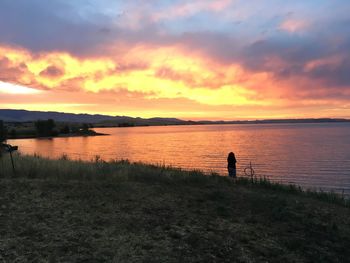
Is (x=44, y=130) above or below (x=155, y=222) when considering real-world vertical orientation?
below

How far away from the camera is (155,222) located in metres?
8.03

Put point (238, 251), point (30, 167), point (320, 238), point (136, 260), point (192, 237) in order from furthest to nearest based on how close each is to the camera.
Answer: point (30, 167)
point (320, 238)
point (192, 237)
point (238, 251)
point (136, 260)

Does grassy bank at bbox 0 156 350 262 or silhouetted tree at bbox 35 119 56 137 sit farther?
silhouetted tree at bbox 35 119 56 137

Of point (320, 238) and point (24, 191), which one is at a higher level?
point (24, 191)

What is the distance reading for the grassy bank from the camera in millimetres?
6461

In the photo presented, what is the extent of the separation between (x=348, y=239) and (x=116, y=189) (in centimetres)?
600

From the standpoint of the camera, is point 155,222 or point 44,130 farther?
point 44,130

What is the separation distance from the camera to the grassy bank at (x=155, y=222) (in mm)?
6461

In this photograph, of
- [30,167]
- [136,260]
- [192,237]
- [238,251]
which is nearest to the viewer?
[136,260]

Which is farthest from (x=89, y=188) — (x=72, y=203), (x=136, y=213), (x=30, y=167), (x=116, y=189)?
(x=30, y=167)

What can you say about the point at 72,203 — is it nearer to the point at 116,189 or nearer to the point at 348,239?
the point at 116,189

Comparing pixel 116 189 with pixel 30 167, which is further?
pixel 30 167

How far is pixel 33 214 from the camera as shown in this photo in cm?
798

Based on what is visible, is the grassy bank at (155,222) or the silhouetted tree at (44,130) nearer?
the grassy bank at (155,222)
